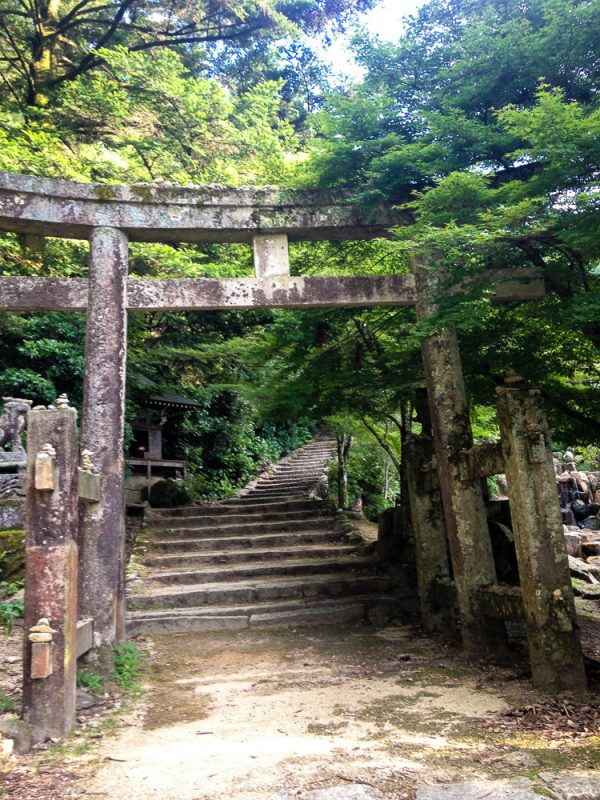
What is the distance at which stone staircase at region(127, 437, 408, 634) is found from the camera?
7957mm

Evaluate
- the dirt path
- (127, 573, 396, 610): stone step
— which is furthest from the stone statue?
the dirt path

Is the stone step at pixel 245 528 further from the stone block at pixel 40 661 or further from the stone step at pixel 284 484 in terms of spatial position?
the stone block at pixel 40 661

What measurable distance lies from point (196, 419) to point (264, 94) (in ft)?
30.4

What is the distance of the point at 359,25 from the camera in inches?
284

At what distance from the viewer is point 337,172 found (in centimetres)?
702

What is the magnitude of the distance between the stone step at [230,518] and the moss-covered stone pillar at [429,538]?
5.74 m

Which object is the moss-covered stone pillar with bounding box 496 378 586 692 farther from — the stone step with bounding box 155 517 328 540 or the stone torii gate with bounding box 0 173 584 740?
the stone step with bounding box 155 517 328 540

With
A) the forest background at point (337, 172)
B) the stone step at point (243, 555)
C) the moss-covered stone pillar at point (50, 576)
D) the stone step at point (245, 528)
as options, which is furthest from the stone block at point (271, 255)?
the stone step at point (245, 528)

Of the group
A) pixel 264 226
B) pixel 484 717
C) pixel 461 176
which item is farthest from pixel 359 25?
pixel 484 717

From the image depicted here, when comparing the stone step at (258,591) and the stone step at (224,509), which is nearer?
the stone step at (258,591)

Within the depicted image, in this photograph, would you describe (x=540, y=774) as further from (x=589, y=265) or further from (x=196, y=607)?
(x=196, y=607)

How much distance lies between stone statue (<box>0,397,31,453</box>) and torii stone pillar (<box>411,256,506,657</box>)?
23.1 feet

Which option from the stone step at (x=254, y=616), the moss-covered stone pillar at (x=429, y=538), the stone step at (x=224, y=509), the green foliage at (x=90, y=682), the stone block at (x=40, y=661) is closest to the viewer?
the stone block at (x=40, y=661)

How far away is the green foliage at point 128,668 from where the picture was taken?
547 centimetres
